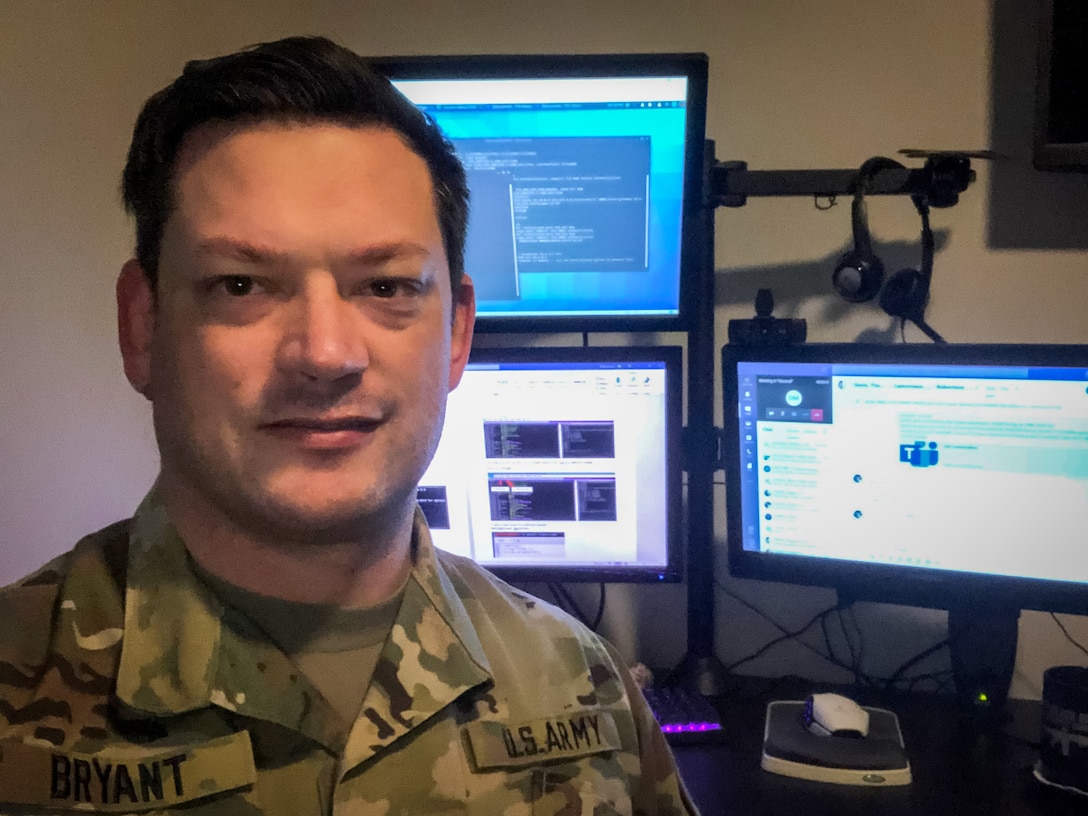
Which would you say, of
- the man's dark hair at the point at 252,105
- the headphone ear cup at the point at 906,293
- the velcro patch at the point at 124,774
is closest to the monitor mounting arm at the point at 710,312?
the headphone ear cup at the point at 906,293

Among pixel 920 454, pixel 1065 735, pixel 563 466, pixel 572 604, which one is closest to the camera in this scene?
pixel 1065 735

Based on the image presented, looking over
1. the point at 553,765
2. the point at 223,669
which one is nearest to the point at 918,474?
the point at 553,765

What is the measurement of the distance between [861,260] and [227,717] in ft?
3.01

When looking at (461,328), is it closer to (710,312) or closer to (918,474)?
(710,312)

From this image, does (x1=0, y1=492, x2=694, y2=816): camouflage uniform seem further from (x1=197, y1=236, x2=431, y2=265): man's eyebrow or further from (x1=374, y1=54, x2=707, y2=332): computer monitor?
(x1=374, y1=54, x2=707, y2=332): computer monitor

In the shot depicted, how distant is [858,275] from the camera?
1.18m

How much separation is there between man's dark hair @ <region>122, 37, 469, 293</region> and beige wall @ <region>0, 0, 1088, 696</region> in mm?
628

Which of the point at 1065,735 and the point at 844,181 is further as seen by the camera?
the point at 844,181

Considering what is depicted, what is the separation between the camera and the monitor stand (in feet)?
3.98

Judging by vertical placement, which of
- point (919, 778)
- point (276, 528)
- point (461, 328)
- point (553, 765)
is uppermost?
point (461, 328)

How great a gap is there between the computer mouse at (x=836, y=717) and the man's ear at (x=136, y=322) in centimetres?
88

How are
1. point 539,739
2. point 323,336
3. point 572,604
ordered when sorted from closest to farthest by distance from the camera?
point 323,336
point 539,739
point 572,604

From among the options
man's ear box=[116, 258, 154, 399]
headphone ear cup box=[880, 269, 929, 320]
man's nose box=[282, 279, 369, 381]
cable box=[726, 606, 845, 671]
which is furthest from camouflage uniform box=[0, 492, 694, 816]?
headphone ear cup box=[880, 269, 929, 320]

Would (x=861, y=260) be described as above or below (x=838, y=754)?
above
